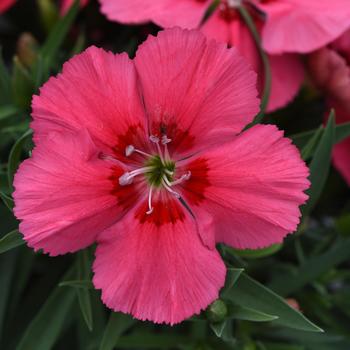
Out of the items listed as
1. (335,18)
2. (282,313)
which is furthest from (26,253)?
(335,18)

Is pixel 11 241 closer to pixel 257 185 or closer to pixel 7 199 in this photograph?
pixel 7 199

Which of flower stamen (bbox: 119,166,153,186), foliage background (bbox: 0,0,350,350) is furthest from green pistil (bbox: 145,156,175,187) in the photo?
foliage background (bbox: 0,0,350,350)

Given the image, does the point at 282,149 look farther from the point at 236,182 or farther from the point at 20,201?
the point at 20,201

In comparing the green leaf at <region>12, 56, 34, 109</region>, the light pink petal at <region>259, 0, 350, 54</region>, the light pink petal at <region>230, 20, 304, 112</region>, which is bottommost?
the light pink petal at <region>230, 20, 304, 112</region>

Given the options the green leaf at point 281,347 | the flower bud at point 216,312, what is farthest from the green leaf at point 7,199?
the green leaf at point 281,347

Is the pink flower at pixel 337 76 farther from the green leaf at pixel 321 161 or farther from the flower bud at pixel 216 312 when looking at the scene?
the flower bud at pixel 216 312

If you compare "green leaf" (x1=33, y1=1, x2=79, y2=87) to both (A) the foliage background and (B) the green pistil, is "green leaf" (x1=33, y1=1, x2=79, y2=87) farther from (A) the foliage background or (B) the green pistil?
(B) the green pistil

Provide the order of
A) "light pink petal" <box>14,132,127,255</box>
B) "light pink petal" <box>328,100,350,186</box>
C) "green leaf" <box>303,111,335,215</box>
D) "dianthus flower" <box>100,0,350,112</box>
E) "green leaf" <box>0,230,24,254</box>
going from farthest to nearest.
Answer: "light pink petal" <box>328,100,350,186</box> → "dianthus flower" <box>100,0,350,112</box> → "green leaf" <box>303,111,335,215</box> → "green leaf" <box>0,230,24,254</box> → "light pink petal" <box>14,132,127,255</box>
